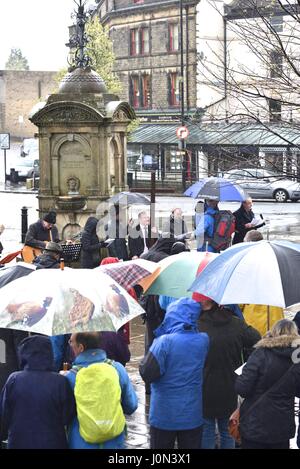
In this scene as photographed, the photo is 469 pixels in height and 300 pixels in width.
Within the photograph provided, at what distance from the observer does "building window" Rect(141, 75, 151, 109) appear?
59.9 metres

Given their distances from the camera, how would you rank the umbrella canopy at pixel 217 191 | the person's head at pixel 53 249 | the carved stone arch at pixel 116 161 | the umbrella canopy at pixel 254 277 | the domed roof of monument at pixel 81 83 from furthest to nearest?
the carved stone arch at pixel 116 161 < the domed roof of monument at pixel 81 83 < the umbrella canopy at pixel 217 191 < the person's head at pixel 53 249 < the umbrella canopy at pixel 254 277

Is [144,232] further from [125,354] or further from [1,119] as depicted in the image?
[1,119]

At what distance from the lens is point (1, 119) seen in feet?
281

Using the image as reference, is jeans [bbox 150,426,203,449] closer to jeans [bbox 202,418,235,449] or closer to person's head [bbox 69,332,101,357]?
jeans [bbox 202,418,235,449]

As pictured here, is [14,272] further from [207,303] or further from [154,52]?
[154,52]

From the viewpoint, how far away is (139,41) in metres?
60.3

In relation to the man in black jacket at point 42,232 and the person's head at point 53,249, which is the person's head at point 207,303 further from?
the man in black jacket at point 42,232

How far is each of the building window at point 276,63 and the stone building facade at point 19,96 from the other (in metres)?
72.5

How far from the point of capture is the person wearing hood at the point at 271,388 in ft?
25.0

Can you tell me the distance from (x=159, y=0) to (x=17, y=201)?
18.9 metres

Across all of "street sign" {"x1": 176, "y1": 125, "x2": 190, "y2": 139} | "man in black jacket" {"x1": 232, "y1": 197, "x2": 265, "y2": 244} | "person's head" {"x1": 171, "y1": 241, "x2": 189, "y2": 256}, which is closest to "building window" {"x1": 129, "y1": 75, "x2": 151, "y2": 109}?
"street sign" {"x1": 176, "y1": 125, "x2": 190, "y2": 139}

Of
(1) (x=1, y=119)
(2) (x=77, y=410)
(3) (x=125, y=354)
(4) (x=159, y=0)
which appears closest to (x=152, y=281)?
(3) (x=125, y=354)

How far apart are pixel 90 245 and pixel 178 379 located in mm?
8663

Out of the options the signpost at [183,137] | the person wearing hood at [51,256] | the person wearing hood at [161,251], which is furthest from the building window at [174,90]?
the person wearing hood at [51,256]
